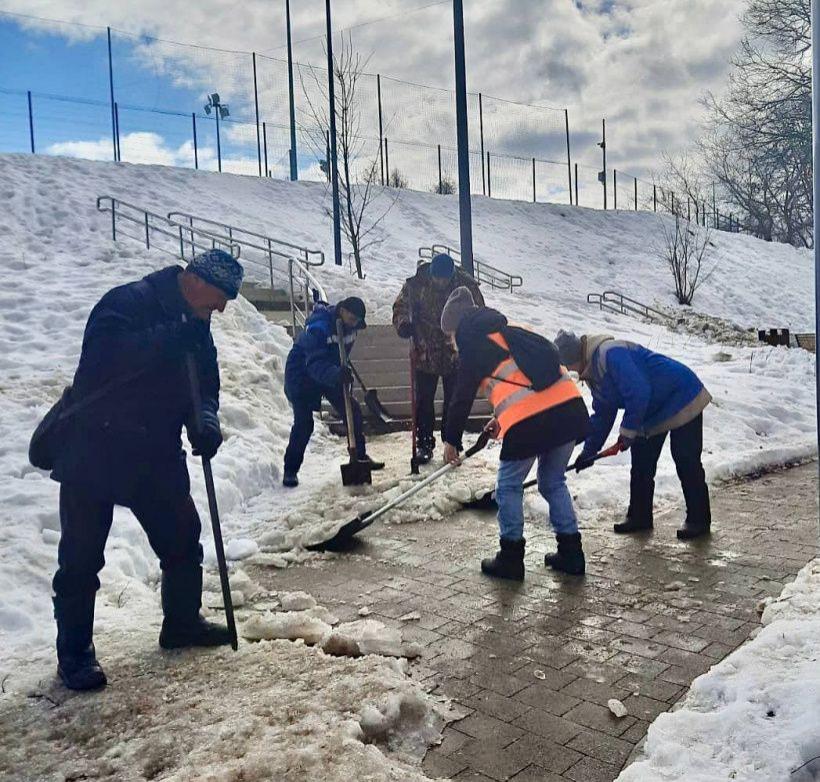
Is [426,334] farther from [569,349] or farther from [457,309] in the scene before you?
[457,309]

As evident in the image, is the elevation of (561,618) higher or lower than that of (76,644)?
lower

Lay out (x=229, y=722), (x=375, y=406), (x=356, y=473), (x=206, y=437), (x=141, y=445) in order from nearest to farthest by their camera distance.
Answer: (x=229, y=722)
(x=141, y=445)
(x=206, y=437)
(x=356, y=473)
(x=375, y=406)

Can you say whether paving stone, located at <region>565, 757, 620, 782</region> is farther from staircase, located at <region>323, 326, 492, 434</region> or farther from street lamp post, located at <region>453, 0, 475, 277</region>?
street lamp post, located at <region>453, 0, 475, 277</region>

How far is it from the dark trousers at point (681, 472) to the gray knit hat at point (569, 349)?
935 mm

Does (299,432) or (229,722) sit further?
(299,432)

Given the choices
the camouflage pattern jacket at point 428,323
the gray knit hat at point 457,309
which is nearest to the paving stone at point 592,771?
the gray knit hat at point 457,309

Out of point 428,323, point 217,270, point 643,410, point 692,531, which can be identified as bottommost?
point 692,531

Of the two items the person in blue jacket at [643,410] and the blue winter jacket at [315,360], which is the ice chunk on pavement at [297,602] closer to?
the person in blue jacket at [643,410]

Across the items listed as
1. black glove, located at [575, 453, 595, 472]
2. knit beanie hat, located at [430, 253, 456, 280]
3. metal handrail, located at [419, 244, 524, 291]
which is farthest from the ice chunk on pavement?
metal handrail, located at [419, 244, 524, 291]

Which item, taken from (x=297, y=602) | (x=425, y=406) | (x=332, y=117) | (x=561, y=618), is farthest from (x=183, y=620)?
(x=332, y=117)

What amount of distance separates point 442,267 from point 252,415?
8.27 ft

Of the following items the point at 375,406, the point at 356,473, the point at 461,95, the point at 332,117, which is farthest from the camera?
the point at 332,117

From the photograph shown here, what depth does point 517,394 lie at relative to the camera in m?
4.94

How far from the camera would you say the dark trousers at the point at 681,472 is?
5.98 m
